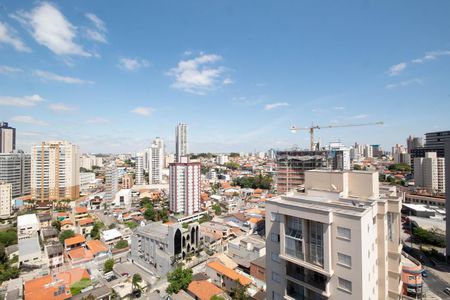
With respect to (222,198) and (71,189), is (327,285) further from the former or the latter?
(71,189)

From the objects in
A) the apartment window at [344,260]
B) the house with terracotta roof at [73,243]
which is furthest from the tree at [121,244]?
the apartment window at [344,260]

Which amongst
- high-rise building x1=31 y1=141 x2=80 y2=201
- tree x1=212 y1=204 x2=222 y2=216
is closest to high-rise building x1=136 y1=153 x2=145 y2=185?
high-rise building x1=31 y1=141 x2=80 y2=201

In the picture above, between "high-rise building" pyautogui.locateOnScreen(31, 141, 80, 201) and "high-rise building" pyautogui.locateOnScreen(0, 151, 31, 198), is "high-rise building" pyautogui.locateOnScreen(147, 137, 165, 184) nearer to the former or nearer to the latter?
"high-rise building" pyautogui.locateOnScreen(31, 141, 80, 201)

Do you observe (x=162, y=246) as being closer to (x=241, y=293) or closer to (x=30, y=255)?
(x=241, y=293)

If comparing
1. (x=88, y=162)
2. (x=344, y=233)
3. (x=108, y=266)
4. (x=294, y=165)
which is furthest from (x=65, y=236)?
(x=88, y=162)

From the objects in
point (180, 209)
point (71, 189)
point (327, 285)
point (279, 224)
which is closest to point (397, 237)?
point (327, 285)

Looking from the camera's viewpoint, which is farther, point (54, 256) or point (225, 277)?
point (54, 256)
